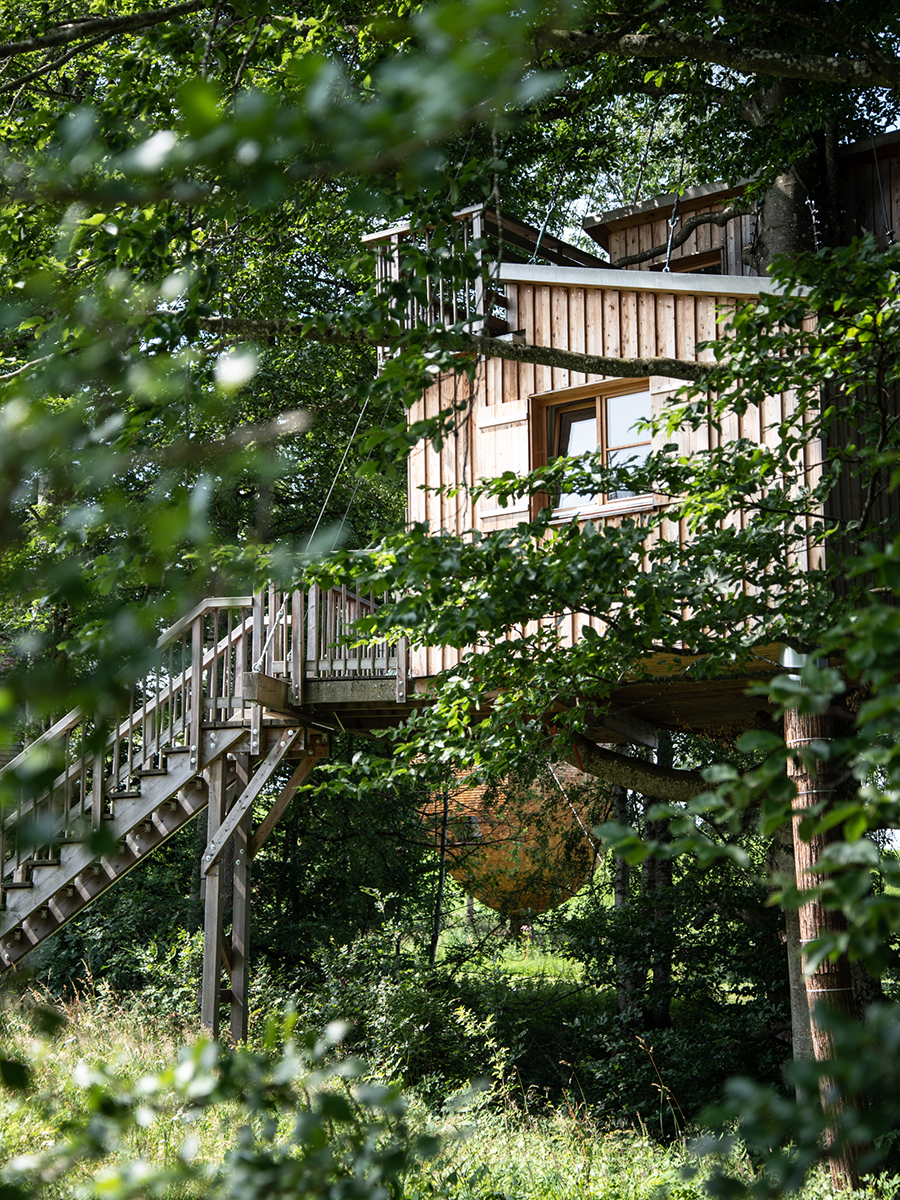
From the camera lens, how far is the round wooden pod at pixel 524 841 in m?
15.3

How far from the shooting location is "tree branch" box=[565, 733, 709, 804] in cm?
962

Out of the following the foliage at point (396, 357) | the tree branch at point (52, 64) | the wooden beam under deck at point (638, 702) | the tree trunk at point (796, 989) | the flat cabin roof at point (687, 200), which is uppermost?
the flat cabin roof at point (687, 200)

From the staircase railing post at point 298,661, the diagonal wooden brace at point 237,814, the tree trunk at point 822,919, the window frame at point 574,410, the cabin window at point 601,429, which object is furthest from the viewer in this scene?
the staircase railing post at point 298,661

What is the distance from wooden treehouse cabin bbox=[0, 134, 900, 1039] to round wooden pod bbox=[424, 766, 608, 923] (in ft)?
14.0

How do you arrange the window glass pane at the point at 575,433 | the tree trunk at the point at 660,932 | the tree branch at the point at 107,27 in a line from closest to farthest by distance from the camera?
1. the tree branch at the point at 107,27
2. the window glass pane at the point at 575,433
3. the tree trunk at the point at 660,932

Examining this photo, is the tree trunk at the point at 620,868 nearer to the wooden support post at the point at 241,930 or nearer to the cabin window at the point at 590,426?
the wooden support post at the point at 241,930

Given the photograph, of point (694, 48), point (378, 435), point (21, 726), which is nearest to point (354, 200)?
point (21, 726)

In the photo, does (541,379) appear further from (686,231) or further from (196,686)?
(196,686)

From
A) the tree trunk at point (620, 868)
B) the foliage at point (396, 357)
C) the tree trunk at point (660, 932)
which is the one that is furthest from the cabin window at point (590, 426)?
the tree trunk at point (620, 868)

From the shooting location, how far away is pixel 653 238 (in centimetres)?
1389

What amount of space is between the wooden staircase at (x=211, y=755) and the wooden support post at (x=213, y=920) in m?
0.01

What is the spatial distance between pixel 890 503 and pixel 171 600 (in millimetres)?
9439

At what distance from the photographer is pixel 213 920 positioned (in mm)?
10562

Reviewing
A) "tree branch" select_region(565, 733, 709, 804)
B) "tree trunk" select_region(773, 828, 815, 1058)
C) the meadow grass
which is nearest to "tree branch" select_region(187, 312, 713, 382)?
"tree branch" select_region(565, 733, 709, 804)
